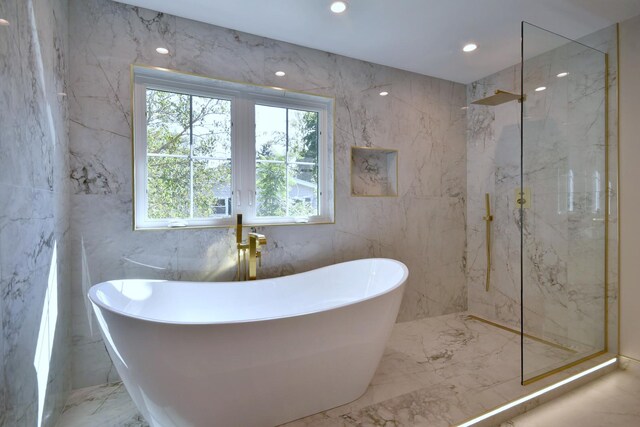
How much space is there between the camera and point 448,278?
3.00 metres

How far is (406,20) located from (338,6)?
484mm

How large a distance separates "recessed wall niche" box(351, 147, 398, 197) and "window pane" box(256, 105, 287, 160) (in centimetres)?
63

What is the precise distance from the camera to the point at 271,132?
2406 millimetres

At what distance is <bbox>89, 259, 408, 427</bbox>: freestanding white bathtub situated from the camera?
1.15 metres

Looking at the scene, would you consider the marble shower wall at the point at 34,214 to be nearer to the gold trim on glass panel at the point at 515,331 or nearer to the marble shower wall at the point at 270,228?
the marble shower wall at the point at 270,228

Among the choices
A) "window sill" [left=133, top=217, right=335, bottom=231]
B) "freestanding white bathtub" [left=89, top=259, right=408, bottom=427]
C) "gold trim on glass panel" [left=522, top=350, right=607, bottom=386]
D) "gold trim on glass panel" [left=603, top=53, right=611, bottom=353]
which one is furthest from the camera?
"gold trim on glass panel" [left=603, top=53, right=611, bottom=353]

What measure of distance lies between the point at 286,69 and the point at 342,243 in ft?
4.66

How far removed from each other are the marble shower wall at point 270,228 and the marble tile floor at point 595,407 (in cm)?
122

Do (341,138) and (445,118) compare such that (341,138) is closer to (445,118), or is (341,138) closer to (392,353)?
(445,118)

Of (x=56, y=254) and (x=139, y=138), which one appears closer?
(x=56, y=254)

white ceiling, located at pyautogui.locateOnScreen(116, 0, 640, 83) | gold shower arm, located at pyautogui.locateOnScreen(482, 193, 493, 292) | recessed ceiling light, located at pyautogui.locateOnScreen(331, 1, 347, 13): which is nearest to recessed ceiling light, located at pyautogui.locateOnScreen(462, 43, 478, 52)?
white ceiling, located at pyautogui.locateOnScreen(116, 0, 640, 83)

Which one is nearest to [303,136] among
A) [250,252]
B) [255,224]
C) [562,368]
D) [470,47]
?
[255,224]

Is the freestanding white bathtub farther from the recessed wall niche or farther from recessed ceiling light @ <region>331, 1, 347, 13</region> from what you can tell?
recessed ceiling light @ <region>331, 1, 347, 13</region>

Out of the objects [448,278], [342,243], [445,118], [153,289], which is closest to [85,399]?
[153,289]
